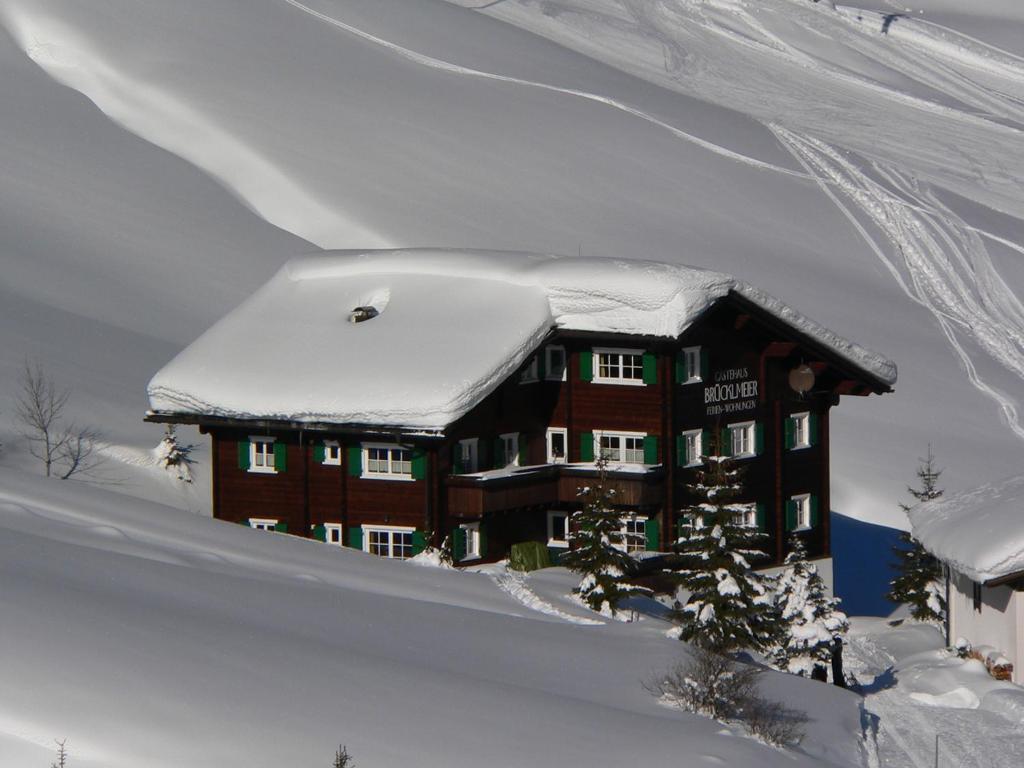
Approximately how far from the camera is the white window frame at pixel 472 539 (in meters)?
33.4

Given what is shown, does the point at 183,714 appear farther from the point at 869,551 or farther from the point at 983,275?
the point at 983,275

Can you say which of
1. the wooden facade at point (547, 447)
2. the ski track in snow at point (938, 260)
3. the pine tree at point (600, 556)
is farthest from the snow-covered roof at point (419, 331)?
the ski track in snow at point (938, 260)

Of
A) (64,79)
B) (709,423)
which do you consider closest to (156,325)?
(709,423)

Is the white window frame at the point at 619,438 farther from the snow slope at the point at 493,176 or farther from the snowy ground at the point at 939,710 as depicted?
the snow slope at the point at 493,176

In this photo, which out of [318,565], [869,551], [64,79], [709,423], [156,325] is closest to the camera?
[318,565]

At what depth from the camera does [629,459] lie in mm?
34844

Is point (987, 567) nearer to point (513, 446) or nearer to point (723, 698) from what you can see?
point (723, 698)

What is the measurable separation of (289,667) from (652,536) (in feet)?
60.8

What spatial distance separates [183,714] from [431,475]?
18275mm

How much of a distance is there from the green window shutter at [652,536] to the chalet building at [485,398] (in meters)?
0.07

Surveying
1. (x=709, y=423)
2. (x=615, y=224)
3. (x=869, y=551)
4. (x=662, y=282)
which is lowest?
(x=869, y=551)

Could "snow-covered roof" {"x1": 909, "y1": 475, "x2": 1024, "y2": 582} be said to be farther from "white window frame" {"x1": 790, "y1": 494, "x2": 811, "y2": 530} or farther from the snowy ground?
"white window frame" {"x1": 790, "y1": 494, "x2": 811, "y2": 530}

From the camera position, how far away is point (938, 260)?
A: 67.8 m

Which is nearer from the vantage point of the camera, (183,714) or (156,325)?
(183,714)
